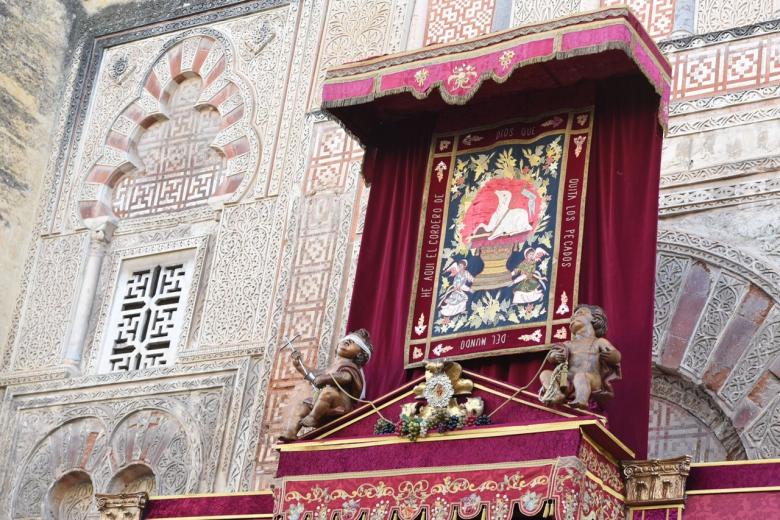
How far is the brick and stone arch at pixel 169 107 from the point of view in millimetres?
11125

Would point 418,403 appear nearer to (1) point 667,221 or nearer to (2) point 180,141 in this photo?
(1) point 667,221

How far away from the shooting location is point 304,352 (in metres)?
9.79

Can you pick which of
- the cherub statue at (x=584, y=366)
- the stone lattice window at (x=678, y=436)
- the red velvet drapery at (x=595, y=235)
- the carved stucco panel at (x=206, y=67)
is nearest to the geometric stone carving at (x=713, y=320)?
the stone lattice window at (x=678, y=436)

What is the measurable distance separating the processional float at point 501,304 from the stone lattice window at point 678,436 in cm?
118

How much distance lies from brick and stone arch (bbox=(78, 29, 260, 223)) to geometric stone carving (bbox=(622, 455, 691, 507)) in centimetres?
472

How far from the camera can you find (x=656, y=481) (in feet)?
23.4

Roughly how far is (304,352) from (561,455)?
10.4 ft

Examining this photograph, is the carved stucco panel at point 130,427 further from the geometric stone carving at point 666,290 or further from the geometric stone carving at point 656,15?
the geometric stone carving at point 656,15

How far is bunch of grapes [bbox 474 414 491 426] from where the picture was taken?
7305mm

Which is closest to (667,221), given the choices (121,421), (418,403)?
(418,403)

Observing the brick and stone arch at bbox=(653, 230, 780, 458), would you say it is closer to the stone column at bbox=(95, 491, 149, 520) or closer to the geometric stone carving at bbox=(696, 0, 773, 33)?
the geometric stone carving at bbox=(696, 0, 773, 33)

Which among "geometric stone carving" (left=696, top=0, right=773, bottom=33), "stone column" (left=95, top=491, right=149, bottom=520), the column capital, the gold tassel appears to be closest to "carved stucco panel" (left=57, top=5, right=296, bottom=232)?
the column capital

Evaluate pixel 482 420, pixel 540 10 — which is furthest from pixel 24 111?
pixel 482 420

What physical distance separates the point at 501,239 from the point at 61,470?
395cm
